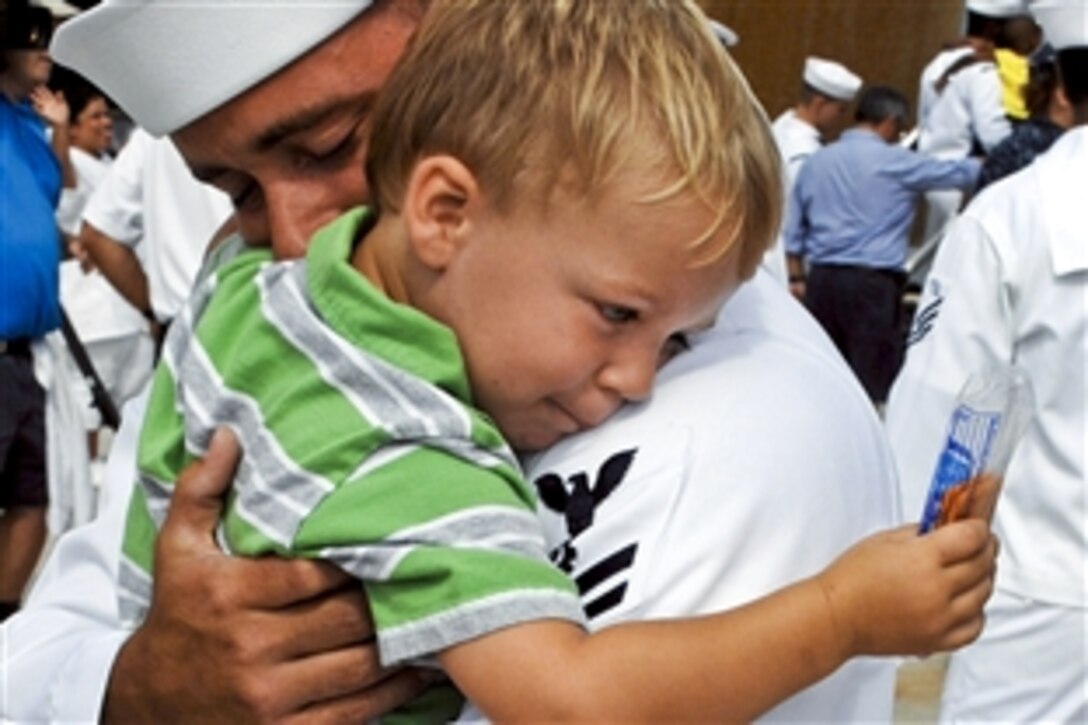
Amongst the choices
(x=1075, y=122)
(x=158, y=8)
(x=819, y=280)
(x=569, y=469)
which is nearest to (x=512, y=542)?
(x=569, y=469)

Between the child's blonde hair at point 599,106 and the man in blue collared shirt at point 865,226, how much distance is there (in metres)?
7.64

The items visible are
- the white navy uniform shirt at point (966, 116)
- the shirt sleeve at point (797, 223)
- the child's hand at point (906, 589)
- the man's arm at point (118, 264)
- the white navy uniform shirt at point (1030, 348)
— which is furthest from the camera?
the shirt sleeve at point (797, 223)

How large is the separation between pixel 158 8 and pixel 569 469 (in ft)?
2.53

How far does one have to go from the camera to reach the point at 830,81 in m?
10.5

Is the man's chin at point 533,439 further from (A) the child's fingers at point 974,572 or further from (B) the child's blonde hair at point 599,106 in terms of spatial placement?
(A) the child's fingers at point 974,572

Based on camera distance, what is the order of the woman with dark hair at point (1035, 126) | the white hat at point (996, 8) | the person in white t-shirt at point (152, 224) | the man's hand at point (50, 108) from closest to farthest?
the woman with dark hair at point (1035, 126), the person in white t-shirt at point (152, 224), the man's hand at point (50, 108), the white hat at point (996, 8)

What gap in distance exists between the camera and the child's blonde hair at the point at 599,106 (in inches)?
55.5

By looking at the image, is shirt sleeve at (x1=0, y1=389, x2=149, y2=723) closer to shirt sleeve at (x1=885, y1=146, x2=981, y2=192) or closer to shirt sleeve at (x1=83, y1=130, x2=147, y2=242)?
shirt sleeve at (x1=83, y1=130, x2=147, y2=242)

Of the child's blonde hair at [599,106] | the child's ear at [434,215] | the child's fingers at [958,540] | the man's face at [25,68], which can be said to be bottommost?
the man's face at [25,68]

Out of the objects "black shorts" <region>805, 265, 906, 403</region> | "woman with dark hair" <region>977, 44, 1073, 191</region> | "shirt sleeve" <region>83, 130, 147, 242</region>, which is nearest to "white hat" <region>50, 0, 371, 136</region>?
"woman with dark hair" <region>977, 44, 1073, 191</region>

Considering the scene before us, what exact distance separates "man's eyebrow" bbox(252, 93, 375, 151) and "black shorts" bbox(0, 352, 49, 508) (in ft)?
12.9

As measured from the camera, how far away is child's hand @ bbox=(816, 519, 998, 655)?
4.55 ft

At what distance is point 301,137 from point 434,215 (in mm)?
401

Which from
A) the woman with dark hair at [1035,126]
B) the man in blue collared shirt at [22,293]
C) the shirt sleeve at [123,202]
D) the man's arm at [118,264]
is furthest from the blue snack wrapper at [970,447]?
the man's arm at [118,264]
